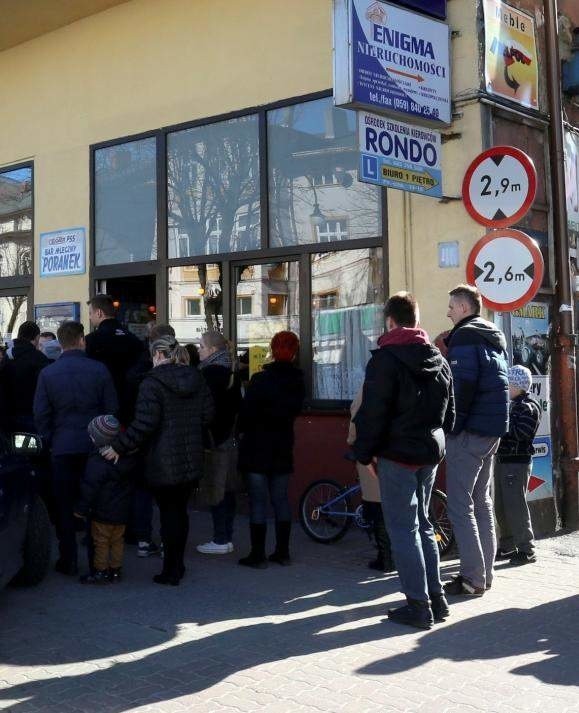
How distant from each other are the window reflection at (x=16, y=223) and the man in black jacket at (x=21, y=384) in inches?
149

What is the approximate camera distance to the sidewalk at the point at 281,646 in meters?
4.41

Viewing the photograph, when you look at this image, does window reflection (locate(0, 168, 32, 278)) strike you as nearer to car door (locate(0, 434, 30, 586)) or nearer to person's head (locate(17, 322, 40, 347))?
person's head (locate(17, 322, 40, 347))

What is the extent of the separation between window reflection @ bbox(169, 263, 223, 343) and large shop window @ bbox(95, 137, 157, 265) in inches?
20.7

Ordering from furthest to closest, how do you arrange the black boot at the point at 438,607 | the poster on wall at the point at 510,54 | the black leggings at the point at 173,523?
the poster on wall at the point at 510,54, the black leggings at the point at 173,523, the black boot at the point at 438,607

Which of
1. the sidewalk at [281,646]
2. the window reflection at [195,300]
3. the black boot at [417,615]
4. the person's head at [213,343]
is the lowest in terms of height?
the sidewalk at [281,646]

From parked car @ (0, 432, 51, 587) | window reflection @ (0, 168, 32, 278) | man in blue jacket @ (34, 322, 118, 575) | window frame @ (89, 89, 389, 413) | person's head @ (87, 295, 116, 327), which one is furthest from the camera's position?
window reflection @ (0, 168, 32, 278)

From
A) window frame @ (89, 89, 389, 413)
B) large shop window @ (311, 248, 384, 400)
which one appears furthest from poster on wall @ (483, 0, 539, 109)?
large shop window @ (311, 248, 384, 400)

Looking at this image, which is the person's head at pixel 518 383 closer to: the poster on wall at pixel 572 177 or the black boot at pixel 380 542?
the black boot at pixel 380 542

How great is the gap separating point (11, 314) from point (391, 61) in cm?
723

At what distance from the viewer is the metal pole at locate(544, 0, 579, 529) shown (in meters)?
8.34

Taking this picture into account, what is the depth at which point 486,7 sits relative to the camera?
7.93 meters

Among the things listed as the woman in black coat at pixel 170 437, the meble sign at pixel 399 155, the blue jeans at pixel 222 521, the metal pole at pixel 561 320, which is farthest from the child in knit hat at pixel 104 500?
the metal pole at pixel 561 320

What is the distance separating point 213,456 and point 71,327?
59.1 inches

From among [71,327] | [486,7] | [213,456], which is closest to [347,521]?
[213,456]
